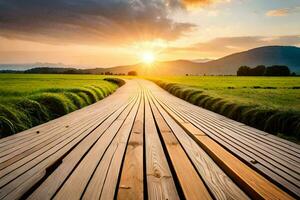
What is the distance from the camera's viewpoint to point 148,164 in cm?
316

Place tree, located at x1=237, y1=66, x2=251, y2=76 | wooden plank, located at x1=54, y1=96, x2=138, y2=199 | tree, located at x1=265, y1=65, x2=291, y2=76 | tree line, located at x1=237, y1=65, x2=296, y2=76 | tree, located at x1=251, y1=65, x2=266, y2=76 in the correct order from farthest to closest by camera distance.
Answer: tree, located at x1=237, y1=66, x2=251, y2=76
tree, located at x1=251, y1=65, x2=266, y2=76
tree line, located at x1=237, y1=65, x2=296, y2=76
tree, located at x1=265, y1=65, x2=291, y2=76
wooden plank, located at x1=54, y1=96, x2=138, y2=199

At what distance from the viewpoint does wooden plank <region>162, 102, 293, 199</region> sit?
2354mm

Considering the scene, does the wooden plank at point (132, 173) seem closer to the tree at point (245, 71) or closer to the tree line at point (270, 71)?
the tree line at point (270, 71)

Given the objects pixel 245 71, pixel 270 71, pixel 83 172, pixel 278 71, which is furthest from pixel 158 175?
pixel 245 71

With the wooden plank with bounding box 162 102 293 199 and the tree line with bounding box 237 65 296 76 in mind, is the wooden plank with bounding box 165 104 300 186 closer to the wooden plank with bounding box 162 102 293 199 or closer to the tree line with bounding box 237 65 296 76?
the wooden plank with bounding box 162 102 293 199

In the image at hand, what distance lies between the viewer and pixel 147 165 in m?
3.12

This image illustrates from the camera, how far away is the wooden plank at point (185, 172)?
2.36 meters

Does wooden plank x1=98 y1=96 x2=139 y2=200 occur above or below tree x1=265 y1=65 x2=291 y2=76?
above

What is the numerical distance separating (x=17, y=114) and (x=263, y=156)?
208 inches

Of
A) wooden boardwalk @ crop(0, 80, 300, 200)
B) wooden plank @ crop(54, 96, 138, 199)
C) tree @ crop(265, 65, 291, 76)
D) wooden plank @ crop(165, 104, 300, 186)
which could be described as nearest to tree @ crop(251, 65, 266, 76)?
tree @ crop(265, 65, 291, 76)

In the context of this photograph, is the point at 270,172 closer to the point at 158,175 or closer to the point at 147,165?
the point at 158,175

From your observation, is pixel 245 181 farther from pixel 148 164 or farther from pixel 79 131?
pixel 79 131

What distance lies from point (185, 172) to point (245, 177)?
0.62 metres

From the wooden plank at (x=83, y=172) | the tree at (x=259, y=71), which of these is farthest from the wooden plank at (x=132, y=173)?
the tree at (x=259, y=71)
